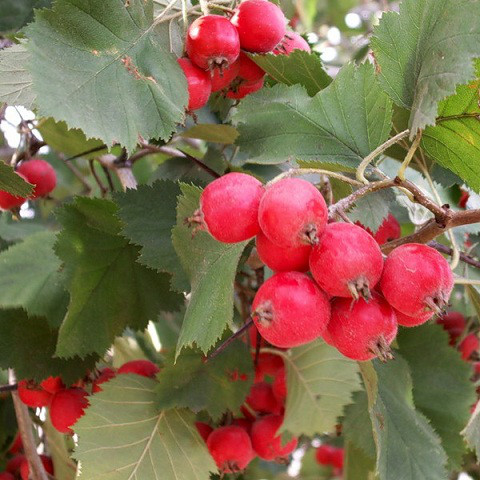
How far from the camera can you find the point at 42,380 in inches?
43.3

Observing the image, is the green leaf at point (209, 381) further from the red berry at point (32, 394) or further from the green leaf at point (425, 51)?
the green leaf at point (425, 51)

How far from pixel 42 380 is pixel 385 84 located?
731mm

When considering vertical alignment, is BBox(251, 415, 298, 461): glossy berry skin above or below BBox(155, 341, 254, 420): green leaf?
below

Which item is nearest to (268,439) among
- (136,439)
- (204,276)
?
(136,439)

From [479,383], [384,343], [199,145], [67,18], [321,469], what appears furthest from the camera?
[321,469]

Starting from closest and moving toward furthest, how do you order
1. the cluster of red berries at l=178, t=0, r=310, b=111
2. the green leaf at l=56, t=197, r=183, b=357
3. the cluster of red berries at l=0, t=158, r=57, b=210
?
the cluster of red berries at l=178, t=0, r=310, b=111, the green leaf at l=56, t=197, r=183, b=357, the cluster of red berries at l=0, t=158, r=57, b=210

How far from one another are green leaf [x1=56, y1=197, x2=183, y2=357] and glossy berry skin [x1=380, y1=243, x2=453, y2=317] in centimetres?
51

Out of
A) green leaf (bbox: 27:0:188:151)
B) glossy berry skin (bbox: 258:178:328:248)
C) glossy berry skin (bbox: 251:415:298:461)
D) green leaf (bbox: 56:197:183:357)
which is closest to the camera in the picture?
glossy berry skin (bbox: 258:178:328:248)

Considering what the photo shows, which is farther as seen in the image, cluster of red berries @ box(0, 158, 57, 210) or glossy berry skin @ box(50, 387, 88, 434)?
cluster of red berries @ box(0, 158, 57, 210)

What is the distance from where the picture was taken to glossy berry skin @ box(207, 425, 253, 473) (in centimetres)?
112

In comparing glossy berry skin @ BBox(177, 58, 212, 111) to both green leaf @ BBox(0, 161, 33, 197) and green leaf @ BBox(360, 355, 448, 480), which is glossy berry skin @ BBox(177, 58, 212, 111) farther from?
green leaf @ BBox(360, 355, 448, 480)

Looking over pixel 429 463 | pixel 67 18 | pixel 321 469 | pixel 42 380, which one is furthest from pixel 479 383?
pixel 321 469

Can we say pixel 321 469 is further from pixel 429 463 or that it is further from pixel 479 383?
pixel 429 463

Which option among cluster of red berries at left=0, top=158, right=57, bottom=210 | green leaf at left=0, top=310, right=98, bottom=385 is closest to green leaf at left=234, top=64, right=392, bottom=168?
green leaf at left=0, top=310, right=98, bottom=385
